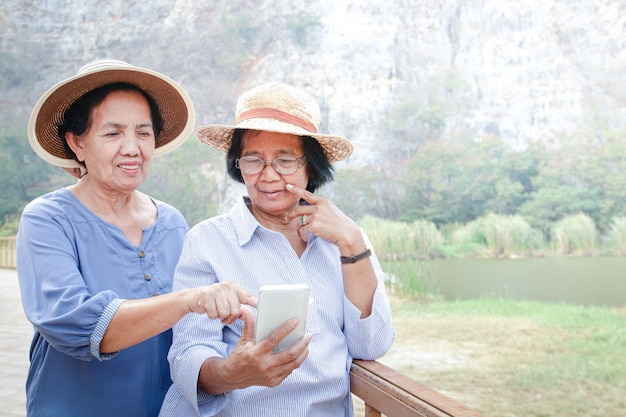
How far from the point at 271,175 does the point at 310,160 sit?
4.5 inches

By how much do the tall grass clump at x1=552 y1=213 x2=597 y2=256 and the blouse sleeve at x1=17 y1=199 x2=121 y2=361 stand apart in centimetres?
775

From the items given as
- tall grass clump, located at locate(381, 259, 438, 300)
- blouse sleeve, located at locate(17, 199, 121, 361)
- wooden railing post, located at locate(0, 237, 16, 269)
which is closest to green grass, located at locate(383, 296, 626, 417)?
tall grass clump, located at locate(381, 259, 438, 300)

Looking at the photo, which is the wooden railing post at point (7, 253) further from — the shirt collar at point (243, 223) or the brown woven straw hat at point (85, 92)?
the shirt collar at point (243, 223)

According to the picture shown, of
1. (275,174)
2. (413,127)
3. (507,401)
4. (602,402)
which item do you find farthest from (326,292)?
(413,127)

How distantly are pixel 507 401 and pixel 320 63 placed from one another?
793 centimetres

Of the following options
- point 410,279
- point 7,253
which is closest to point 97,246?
point 410,279

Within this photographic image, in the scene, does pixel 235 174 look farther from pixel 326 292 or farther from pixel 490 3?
pixel 490 3

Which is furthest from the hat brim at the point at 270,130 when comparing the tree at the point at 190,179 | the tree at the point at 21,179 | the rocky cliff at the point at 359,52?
the rocky cliff at the point at 359,52

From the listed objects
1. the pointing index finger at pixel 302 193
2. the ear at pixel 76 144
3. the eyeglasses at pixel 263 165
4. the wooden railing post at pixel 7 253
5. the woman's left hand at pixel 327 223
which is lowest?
the wooden railing post at pixel 7 253

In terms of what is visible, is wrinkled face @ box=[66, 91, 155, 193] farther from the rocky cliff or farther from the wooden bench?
the rocky cliff

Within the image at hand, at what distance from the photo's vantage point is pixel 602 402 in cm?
510

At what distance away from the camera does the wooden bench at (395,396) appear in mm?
1009

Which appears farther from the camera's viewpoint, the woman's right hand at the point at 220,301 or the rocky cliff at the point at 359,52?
the rocky cliff at the point at 359,52

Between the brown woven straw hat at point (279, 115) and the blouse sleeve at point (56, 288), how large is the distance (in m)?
0.40
